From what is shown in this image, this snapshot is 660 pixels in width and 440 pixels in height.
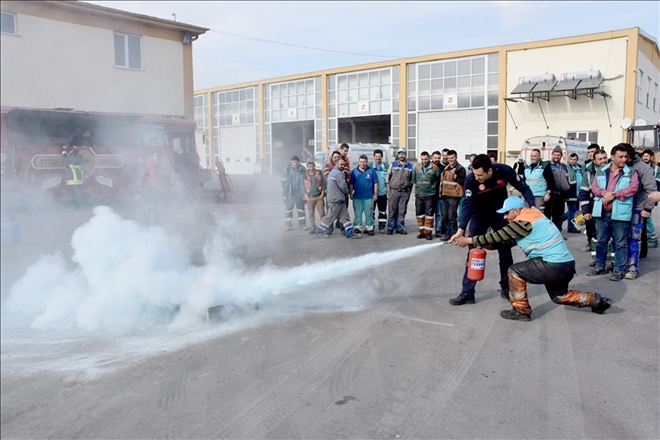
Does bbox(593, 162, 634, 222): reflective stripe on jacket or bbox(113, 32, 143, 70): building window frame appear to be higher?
bbox(113, 32, 143, 70): building window frame

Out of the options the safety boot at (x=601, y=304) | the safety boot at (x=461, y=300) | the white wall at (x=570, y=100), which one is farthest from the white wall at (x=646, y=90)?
the safety boot at (x=461, y=300)

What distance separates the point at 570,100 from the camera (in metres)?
27.9

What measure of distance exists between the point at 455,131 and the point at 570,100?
6.92 metres

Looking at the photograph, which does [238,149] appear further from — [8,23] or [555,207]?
[8,23]

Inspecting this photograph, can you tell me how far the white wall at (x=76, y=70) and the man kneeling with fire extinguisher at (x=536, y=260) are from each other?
4.09m

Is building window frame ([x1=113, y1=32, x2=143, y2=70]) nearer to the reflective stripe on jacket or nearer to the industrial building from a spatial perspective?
the reflective stripe on jacket

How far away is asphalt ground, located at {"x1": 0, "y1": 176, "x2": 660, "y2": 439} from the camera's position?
312 centimetres

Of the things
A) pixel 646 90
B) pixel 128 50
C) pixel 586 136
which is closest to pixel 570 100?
pixel 586 136

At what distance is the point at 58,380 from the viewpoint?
371cm

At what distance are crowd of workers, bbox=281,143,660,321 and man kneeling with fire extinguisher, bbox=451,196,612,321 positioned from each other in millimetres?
10

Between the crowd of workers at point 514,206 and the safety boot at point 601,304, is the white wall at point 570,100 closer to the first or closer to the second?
the crowd of workers at point 514,206

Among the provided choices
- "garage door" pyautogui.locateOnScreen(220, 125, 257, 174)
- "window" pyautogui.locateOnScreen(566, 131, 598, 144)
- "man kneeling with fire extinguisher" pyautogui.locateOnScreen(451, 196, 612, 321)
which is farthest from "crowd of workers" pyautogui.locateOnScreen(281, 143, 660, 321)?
"garage door" pyautogui.locateOnScreen(220, 125, 257, 174)

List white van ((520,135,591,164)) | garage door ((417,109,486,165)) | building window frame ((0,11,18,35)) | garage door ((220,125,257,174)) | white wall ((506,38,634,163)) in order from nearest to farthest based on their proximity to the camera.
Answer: building window frame ((0,11,18,35)), white van ((520,135,591,164)), white wall ((506,38,634,163)), garage door ((417,109,486,165)), garage door ((220,125,257,174))

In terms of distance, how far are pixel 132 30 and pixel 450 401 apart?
4834mm
